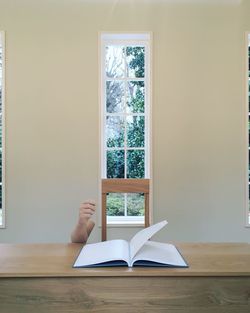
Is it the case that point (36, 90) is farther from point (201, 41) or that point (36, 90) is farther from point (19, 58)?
point (201, 41)

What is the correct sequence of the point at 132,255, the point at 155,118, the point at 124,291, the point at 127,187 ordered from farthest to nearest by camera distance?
1. the point at 155,118
2. the point at 127,187
3. the point at 132,255
4. the point at 124,291

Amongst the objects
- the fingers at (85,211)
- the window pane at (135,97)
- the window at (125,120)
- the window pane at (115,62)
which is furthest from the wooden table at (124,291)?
the window pane at (115,62)

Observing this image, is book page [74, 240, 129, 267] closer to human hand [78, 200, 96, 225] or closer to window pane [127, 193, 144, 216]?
human hand [78, 200, 96, 225]

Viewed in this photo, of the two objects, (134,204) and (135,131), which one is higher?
(135,131)

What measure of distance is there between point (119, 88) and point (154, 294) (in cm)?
213

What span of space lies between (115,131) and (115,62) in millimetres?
634

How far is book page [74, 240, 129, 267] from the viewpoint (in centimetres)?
107

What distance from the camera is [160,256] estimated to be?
114 centimetres

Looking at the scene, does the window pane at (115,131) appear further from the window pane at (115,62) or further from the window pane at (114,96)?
the window pane at (115,62)

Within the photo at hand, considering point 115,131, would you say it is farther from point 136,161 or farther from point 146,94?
point 146,94

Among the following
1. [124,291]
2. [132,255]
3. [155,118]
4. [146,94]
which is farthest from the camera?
[146,94]

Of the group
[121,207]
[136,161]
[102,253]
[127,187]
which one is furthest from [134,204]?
[102,253]

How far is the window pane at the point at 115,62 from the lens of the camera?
2.79 m

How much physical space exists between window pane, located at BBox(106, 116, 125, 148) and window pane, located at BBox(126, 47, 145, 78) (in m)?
0.43
